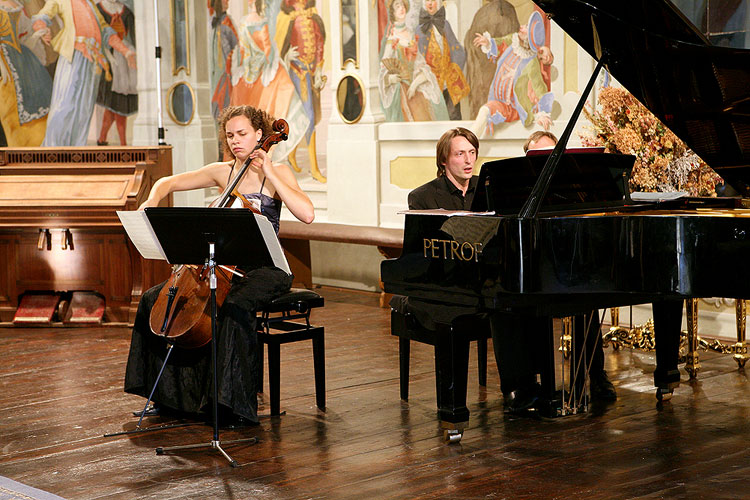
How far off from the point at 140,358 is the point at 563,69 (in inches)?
148

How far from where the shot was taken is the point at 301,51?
9.04 meters

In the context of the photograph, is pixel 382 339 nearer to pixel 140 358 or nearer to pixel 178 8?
pixel 140 358

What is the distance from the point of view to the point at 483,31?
7.54 metres

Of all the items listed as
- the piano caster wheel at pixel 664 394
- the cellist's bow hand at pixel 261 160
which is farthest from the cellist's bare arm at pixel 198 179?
the piano caster wheel at pixel 664 394

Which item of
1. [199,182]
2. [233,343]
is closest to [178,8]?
[199,182]

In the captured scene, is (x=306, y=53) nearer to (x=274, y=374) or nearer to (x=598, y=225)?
(x=274, y=374)

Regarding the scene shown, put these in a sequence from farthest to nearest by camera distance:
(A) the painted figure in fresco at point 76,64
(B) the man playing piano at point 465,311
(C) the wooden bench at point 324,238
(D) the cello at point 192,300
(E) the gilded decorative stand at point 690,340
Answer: (A) the painted figure in fresco at point 76,64
(C) the wooden bench at point 324,238
(E) the gilded decorative stand at point 690,340
(D) the cello at point 192,300
(B) the man playing piano at point 465,311

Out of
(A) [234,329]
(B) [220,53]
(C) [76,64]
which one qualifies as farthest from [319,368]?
(C) [76,64]

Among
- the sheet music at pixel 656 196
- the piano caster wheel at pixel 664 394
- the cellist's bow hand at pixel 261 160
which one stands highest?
the cellist's bow hand at pixel 261 160

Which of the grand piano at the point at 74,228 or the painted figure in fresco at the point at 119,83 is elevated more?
the painted figure in fresco at the point at 119,83

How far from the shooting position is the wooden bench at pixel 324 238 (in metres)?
7.71

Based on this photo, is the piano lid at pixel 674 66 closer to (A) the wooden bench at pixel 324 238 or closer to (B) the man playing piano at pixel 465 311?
(B) the man playing piano at pixel 465 311

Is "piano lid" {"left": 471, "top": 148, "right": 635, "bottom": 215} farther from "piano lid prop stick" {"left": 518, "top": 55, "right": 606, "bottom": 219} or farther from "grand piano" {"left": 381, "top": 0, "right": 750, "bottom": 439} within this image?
"piano lid prop stick" {"left": 518, "top": 55, "right": 606, "bottom": 219}

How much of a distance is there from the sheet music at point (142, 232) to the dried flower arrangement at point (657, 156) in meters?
2.59
